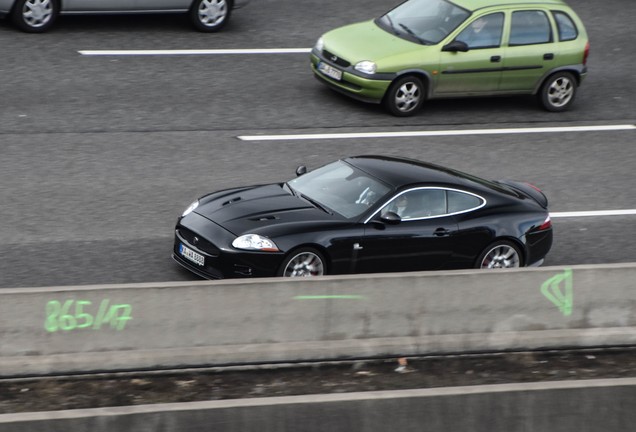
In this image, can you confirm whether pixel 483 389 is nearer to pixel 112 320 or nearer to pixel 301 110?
pixel 112 320

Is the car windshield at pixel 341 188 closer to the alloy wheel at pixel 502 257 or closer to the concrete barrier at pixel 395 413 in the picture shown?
the alloy wheel at pixel 502 257

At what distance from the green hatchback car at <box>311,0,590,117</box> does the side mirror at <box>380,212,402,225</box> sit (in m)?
5.35

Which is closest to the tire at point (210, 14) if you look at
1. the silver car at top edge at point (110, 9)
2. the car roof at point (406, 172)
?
the silver car at top edge at point (110, 9)

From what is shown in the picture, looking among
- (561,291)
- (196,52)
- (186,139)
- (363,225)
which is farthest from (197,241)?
(196,52)

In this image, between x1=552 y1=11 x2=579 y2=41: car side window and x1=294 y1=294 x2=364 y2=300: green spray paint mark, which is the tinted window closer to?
x1=552 y1=11 x2=579 y2=41: car side window

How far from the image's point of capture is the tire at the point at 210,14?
18.9 metres

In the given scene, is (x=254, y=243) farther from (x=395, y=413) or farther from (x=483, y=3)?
(x=483, y=3)

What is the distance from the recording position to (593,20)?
71.3ft

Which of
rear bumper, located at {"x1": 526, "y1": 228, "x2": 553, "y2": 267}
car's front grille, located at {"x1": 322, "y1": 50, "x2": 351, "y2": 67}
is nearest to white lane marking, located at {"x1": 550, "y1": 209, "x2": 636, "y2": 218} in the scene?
rear bumper, located at {"x1": 526, "y1": 228, "x2": 553, "y2": 267}

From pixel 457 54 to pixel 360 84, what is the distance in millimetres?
1554

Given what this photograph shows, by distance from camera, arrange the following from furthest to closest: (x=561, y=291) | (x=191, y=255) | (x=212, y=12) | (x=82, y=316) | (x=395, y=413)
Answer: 1. (x=212, y=12)
2. (x=191, y=255)
3. (x=561, y=291)
4. (x=82, y=316)
5. (x=395, y=413)

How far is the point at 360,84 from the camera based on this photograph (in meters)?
16.5

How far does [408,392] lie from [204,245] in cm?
349

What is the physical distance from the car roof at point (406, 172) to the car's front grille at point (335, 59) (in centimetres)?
437
